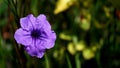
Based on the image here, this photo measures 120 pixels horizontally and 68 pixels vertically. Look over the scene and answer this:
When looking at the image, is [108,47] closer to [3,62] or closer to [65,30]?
[65,30]

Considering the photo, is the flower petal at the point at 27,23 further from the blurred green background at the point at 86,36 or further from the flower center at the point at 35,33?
the blurred green background at the point at 86,36

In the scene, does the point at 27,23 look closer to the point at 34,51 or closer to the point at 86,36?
the point at 34,51

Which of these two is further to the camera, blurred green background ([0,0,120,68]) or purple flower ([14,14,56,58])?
blurred green background ([0,0,120,68])

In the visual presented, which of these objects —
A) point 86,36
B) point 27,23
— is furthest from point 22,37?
point 86,36

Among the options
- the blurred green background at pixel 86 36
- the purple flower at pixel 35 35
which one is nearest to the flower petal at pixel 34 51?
the purple flower at pixel 35 35

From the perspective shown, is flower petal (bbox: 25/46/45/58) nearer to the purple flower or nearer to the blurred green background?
the purple flower

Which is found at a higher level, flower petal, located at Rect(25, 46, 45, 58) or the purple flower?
the purple flower

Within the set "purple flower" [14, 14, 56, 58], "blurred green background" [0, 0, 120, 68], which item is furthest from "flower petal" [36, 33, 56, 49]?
"blurred green background" [0, 0, 120, 68]

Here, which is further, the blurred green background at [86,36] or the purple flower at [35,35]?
the blurred green background at [86,36]

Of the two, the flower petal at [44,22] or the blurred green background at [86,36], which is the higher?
the flower petal at [44,22]
